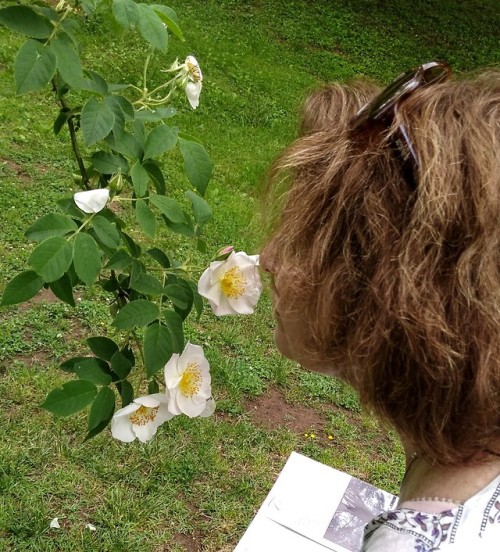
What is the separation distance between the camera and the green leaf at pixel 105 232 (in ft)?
3.72

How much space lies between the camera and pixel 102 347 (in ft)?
4.00

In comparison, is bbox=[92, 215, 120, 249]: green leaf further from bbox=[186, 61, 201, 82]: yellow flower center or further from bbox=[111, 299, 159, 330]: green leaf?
bbox=[186, 61, 201, 82]: yellow flower center

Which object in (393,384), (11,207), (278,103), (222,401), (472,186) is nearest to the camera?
(472,186)

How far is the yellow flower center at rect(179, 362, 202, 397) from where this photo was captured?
3.82 ft

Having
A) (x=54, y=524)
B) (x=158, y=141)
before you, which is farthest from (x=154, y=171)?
(x=54, y=524)

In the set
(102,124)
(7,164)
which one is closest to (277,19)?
(7,164)

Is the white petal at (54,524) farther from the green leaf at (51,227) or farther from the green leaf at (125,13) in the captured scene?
the green leaf at (125,13)

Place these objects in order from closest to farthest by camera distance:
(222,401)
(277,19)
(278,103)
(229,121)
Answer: (222,401), (229,121), (278,103), (277,19)

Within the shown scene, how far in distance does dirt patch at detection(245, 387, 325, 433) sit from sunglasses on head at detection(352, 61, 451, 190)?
214 cm

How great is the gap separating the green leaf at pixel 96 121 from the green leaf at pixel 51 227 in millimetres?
134

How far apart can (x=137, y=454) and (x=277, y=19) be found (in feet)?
25.1

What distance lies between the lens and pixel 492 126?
3.12 feet

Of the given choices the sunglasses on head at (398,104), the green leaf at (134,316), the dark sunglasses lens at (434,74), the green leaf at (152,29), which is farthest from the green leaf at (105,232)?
the dark sunglasses lens at (434,74)

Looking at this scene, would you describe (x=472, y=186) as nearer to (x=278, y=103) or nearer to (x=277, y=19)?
(x=278, y=103)
